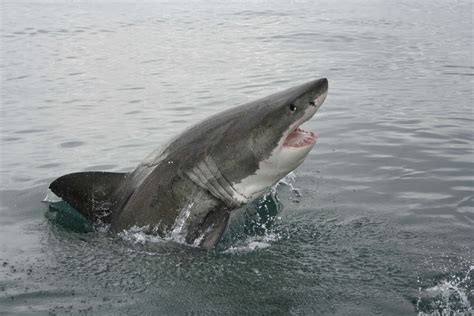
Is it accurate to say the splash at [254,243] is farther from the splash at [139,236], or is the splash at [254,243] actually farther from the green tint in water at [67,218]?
the green tint in water at [67,218]

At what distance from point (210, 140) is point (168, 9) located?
36.0 meters

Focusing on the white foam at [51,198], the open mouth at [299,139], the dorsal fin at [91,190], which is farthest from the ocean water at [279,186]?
the open mouth at [299,139]

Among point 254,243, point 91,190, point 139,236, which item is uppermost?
point 91,190

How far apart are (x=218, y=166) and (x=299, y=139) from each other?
742 mm

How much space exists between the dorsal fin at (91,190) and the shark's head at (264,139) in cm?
118

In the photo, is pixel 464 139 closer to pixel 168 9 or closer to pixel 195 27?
pixel 195 27

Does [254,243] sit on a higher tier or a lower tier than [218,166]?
lower

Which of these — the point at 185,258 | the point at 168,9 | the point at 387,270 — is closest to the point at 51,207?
the point at 185,258

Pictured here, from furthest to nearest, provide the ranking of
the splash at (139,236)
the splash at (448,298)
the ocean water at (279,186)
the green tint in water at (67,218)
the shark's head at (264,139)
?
1. the green tint in water at (67,218)
2. the splash at (139,236)
3. the shark's head at (264,139)
4. the ocean water at (279,186)
5. the splash at (448,298)

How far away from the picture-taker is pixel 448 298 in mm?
5156

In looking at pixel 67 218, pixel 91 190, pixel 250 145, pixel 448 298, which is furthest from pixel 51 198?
pixel 448 298

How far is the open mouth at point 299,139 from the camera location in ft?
18.9

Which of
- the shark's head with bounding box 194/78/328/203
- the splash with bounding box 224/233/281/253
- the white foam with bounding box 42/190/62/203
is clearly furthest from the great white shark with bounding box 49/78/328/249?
the white foam with bounding box 42/190/62/203

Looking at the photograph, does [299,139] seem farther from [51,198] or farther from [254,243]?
[51,198]
